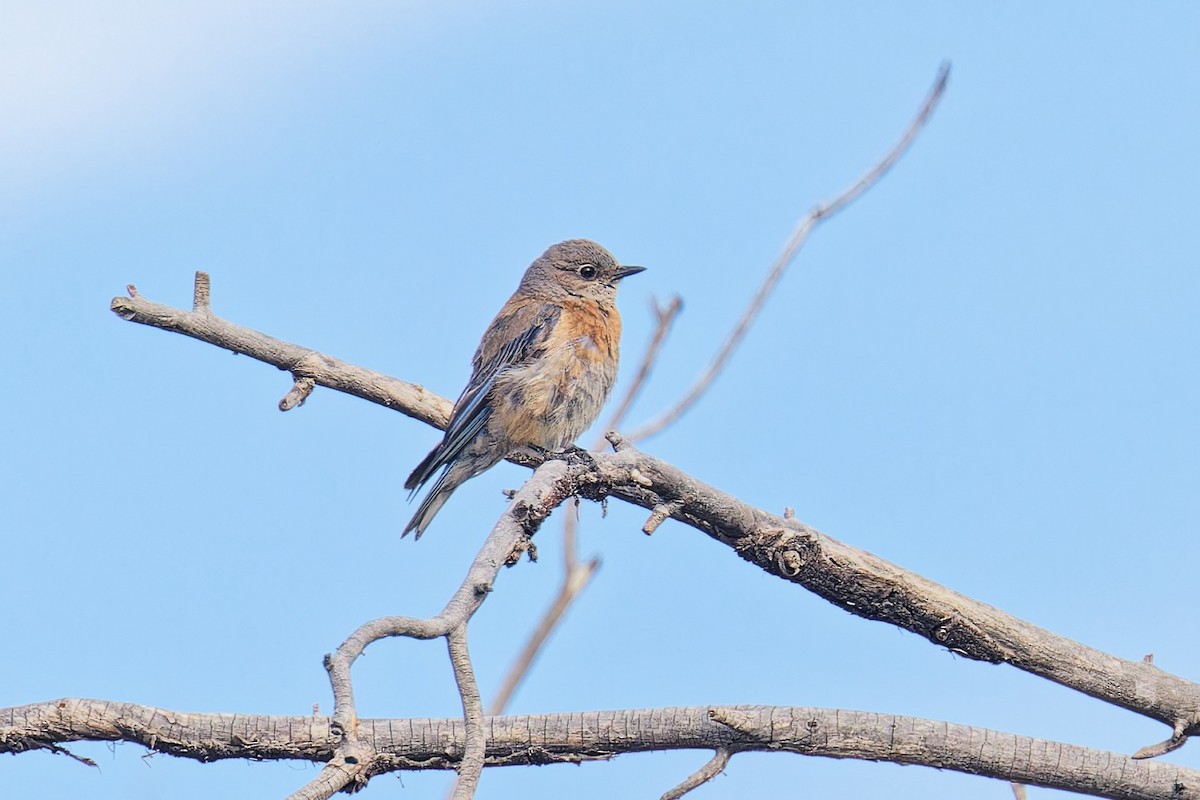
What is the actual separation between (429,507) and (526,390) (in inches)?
35.1

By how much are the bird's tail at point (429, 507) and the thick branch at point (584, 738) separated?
2.99m

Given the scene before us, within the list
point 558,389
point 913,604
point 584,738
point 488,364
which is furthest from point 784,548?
point 488,364

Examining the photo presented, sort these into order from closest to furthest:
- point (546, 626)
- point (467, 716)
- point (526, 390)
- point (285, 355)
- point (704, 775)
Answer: point (467, 716) → point (704, 775) → point (546, 626) → point (285, 355) → point (526, 390)

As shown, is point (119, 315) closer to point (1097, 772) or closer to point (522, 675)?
point (522, 675)

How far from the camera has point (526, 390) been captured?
7.18 metres

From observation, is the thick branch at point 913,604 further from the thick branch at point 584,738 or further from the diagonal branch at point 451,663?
the diagonal branch at point 451,663

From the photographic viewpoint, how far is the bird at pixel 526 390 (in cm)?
714

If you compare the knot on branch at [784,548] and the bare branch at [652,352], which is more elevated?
the bare branch at [652,352]

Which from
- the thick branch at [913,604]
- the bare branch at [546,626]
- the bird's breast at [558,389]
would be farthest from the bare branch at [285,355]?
the thick branch at [913,604]

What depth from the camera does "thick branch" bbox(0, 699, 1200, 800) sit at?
4215mm

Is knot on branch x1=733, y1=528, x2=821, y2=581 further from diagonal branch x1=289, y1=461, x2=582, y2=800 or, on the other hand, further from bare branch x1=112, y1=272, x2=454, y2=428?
bare branch x1=112, y1=272, x2=454, y2=428

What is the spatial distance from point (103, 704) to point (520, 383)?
337cm

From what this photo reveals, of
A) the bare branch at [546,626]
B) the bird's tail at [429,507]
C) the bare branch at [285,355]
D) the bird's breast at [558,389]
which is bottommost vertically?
the bare branch at [546,626]

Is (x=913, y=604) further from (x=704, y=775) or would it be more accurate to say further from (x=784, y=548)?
(x=704, y=775)
